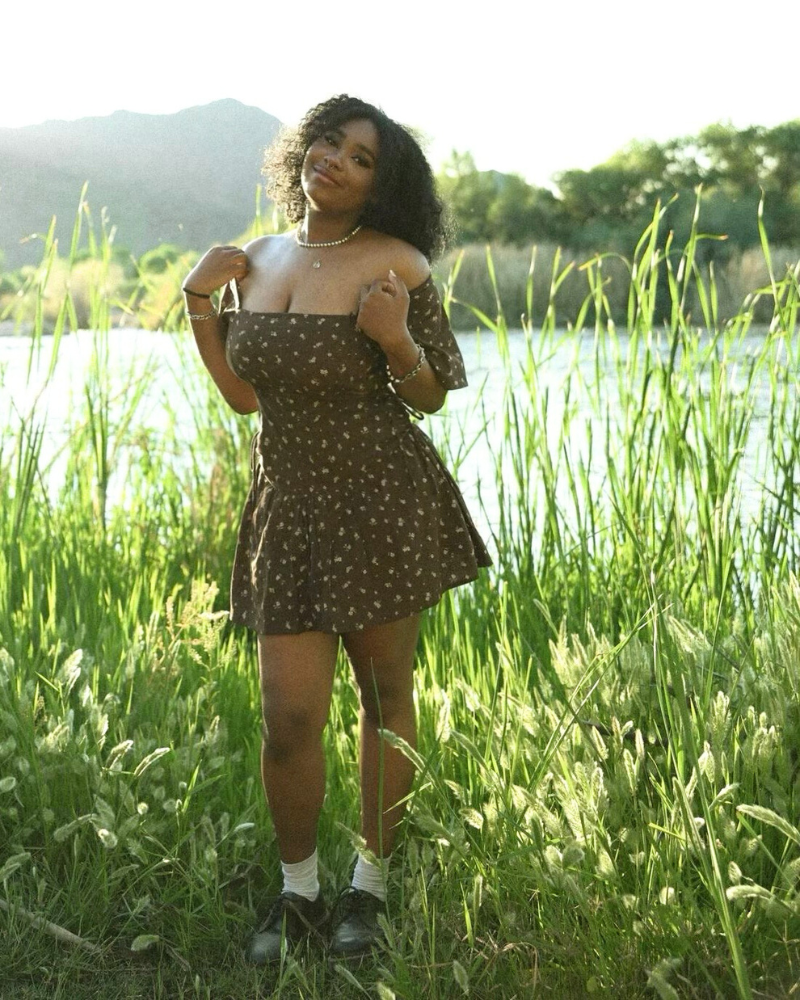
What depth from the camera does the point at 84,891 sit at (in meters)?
2.31

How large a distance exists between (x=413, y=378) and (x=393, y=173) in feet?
1.26

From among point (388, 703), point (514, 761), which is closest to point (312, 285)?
point (388, 703)

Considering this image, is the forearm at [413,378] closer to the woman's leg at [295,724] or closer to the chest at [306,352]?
the chest at [306,352]

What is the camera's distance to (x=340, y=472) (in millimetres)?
2205

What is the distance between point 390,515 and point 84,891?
0.93 metres

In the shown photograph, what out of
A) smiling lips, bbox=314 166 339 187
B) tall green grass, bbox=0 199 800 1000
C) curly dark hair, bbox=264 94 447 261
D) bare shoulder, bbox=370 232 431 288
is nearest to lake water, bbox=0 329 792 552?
tall green grass, bbox=0 199 800 1000

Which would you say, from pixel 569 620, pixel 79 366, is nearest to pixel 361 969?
pixel 569 620

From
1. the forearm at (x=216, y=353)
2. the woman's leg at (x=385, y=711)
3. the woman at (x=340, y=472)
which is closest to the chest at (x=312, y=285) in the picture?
the woman at (x=340, y=472)

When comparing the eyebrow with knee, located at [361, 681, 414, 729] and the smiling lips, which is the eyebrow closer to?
the smiling lips

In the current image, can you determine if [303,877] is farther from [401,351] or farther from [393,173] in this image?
[393,173]

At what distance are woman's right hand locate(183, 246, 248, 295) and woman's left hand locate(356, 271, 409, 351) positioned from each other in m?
0.32

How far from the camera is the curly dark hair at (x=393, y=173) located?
2213 mm

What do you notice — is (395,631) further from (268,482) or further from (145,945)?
(145,945)

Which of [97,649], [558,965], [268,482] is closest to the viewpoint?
[558,965]
